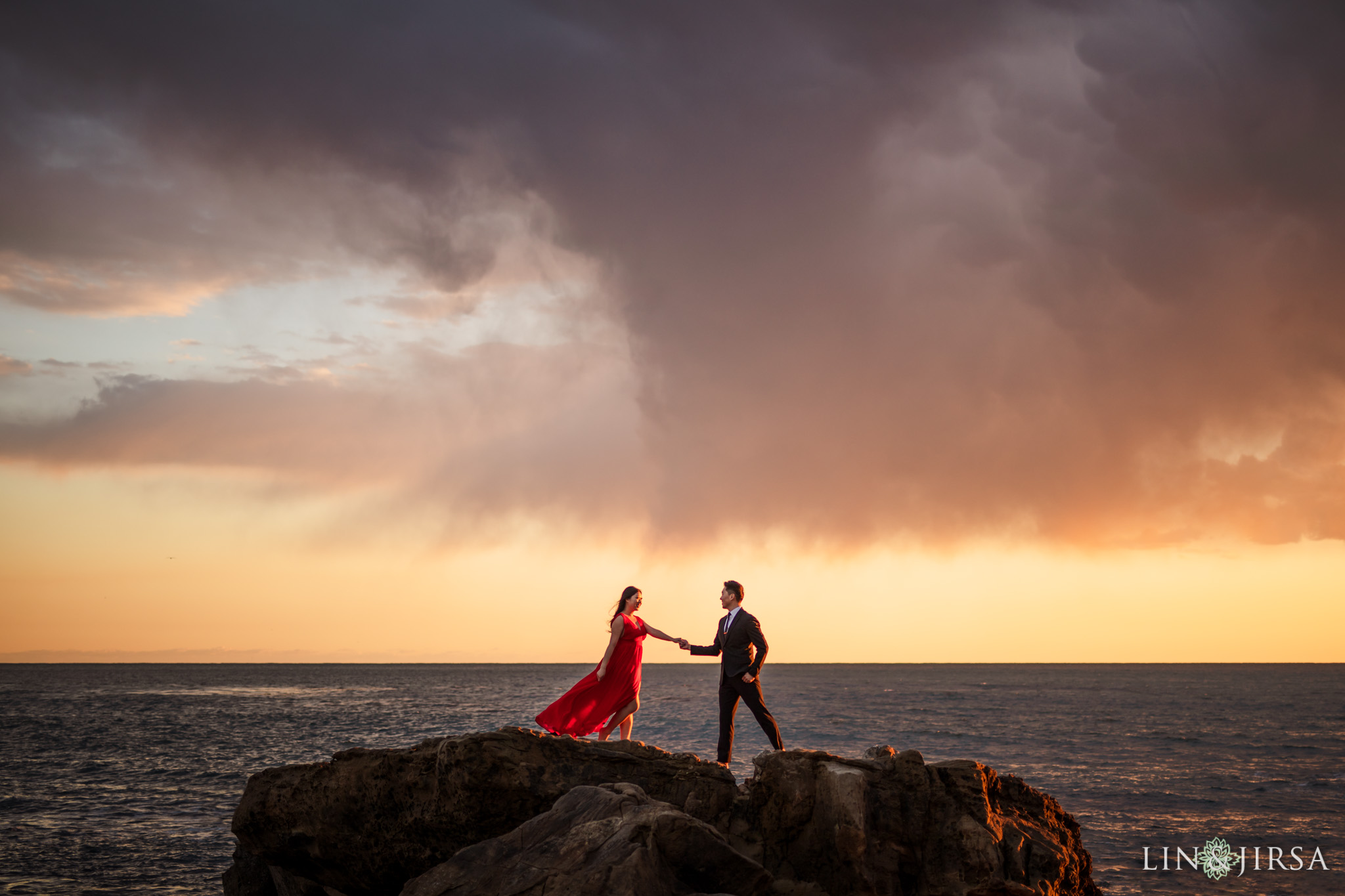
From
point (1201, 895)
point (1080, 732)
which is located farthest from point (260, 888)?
point (1080, 732)

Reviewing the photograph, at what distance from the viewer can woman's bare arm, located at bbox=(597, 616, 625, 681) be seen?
12523mm

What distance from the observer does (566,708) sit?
1264 centimetres

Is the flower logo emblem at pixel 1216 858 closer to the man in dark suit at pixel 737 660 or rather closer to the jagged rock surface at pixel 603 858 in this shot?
the man in dark suit at pixel 737 660

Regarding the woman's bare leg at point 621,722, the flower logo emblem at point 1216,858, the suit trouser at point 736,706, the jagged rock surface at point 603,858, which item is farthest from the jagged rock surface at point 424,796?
the flower logo emblem at point 1216,858

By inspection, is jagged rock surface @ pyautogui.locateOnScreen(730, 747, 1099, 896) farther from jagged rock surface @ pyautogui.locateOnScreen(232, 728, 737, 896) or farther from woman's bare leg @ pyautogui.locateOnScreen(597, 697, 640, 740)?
woman's bare leg @ pyautogui.locateOnScreen(597, 697, 640, 740)

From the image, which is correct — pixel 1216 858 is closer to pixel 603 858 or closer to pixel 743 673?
pixel 743 673

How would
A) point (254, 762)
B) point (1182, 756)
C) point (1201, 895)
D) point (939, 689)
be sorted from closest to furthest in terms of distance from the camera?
point (1201, 895)
point (254, 762)
point (1182, 756)
point (939, 689)

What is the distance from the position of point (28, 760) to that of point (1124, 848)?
36196 millimetres

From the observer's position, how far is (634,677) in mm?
12789

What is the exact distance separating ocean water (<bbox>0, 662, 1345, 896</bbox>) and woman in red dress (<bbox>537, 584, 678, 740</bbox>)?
7106 mm

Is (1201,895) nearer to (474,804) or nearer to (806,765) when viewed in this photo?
(806,765)

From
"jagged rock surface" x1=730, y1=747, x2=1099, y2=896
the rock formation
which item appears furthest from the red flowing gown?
"jagged rock surface" x1=730, y1=747, x2=1099, y2=896

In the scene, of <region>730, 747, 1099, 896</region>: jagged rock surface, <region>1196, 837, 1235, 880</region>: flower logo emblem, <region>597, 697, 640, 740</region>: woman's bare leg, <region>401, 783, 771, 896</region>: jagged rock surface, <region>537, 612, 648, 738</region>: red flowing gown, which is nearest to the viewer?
<region>401, 783, 771, 896</region>: jagged rock surface

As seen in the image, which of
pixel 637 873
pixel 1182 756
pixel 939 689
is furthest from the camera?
pixel 939 689
